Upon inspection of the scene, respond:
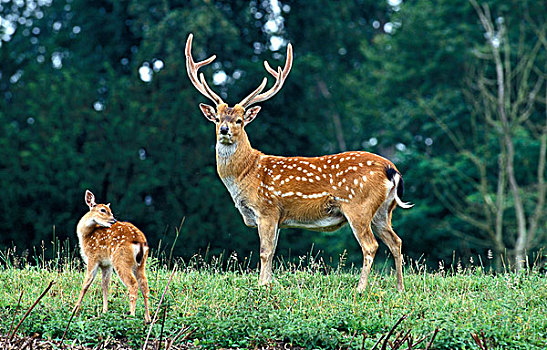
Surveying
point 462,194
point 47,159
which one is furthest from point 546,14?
point 47,159


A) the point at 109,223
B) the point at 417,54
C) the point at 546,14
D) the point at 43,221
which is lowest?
the point at 43,221

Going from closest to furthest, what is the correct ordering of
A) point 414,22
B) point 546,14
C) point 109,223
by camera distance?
point 109,223
point 546,14
point 414,22

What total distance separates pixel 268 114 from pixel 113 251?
15002 millimetres

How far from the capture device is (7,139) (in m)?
18.5

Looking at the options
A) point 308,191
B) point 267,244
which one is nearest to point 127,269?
point 267,244

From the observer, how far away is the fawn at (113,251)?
7164 mm

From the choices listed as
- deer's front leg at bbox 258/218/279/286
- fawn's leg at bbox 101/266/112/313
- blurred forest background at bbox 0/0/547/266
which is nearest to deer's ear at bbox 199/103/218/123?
deer's front leg at bbox 258/218/279/286

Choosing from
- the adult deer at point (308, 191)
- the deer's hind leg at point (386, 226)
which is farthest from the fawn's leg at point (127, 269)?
the deer's hind leg at point (386, 226)

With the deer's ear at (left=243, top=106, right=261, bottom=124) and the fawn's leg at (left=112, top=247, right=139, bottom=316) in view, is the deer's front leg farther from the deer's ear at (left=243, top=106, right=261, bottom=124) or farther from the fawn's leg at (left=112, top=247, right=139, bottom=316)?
the fawn's leg at (left=112, top=247, right=139, bottom=316)

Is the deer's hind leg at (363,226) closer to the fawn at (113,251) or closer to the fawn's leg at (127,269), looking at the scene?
the fawn at (113,251)

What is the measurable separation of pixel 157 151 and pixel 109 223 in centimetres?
1168

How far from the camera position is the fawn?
282 inches

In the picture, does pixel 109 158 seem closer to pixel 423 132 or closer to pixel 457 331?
pixel 423 132

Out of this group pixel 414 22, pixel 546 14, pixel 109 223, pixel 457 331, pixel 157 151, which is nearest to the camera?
pixel 457 331
